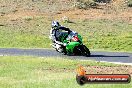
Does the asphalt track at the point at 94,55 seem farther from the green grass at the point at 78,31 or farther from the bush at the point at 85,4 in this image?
the bush at the point at 85,4

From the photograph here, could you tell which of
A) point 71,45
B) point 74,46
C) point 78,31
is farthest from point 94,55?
point 78,31

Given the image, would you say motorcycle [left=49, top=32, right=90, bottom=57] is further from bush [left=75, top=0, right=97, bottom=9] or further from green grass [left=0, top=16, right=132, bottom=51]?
bush [left=75, top=0, right=97, bottom=9]

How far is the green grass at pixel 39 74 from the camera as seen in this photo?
1432 cm

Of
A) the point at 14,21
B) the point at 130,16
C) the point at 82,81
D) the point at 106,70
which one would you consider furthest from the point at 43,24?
the point at 82,81

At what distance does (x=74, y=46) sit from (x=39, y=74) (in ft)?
29.0

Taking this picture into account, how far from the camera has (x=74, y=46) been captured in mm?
25781

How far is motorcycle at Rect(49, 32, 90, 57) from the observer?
25469 millimetres

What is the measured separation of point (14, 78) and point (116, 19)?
33.4 metres

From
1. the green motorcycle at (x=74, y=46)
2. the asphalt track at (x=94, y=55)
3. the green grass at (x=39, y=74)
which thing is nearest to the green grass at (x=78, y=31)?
the asphalt track at (x=94, y=55)

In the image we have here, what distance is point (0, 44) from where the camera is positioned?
115 feet

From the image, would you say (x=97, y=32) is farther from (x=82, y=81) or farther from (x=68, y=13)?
(x=82, y=81)

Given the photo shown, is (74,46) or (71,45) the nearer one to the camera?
(74,46)

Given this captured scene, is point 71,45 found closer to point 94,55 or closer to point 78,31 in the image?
point 94,55

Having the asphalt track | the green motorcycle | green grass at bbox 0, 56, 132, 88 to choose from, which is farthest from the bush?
green grass at bbox 0, 56, 132, 88
